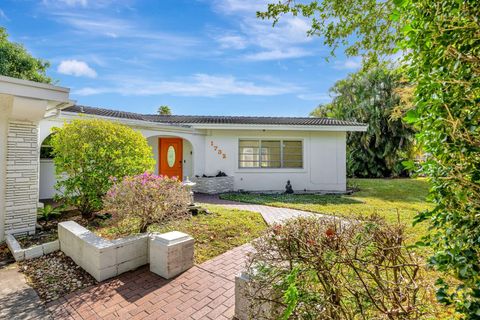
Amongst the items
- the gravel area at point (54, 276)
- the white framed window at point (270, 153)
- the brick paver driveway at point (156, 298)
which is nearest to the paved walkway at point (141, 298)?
the brick paver driveway at point (156, 298)

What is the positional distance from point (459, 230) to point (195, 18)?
369 inches

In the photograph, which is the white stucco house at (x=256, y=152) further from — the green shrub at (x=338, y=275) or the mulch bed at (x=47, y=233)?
the green shrub at (x=338, y=275)

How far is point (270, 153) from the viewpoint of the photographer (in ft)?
46.9

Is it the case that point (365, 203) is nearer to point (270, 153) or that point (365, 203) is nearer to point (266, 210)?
point (266, 210)

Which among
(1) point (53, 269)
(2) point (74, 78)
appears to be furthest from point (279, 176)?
(2) point (74, 78)

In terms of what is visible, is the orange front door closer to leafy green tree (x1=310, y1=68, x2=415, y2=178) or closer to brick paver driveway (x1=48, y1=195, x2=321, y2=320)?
brick paver driveway (x1=48, y1=195, x2=321, y2=320)

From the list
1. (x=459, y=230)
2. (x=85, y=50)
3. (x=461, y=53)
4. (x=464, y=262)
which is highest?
A: (x=85, y=50)

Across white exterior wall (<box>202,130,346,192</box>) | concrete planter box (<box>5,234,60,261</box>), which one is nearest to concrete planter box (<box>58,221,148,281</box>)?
concrete planter box (<box>5,234,60,261</box>)

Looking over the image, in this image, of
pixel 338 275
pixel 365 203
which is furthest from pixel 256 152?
pixel 338 275

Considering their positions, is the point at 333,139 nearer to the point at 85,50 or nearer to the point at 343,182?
the point at 343,182

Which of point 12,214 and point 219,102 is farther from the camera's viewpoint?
point 219,102

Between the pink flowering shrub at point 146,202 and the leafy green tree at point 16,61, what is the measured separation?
60.3 feet

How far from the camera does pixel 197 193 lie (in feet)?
43.2

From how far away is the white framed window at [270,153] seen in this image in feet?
46.4
